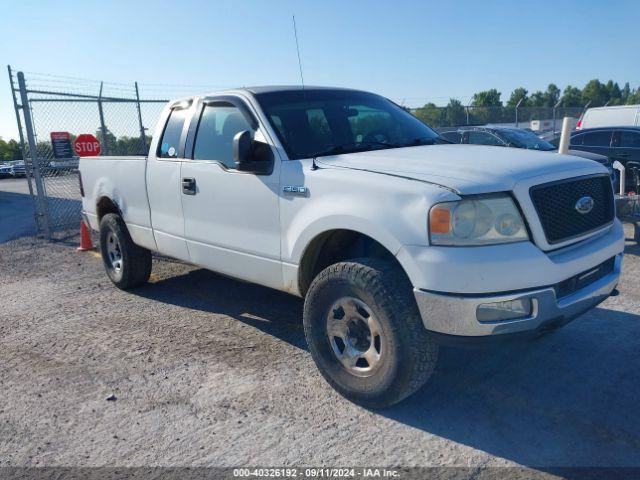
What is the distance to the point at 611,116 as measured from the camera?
649 inches

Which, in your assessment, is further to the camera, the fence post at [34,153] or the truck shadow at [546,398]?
the fence post at [34,153]

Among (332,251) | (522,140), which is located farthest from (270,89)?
(522,140)

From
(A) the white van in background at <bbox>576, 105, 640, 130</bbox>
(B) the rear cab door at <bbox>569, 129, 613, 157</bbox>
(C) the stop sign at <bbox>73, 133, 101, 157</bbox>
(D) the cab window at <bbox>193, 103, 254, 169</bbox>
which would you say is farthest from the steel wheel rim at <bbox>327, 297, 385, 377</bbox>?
(A) the white van in background at <bbox>576, 105, 640, 130</bbox>

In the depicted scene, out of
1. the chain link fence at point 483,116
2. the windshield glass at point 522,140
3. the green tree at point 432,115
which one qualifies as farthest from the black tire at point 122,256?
the green tree at point 432,115

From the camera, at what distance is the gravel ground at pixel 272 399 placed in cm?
305

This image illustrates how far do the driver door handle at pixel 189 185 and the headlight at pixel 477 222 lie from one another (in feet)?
7.69

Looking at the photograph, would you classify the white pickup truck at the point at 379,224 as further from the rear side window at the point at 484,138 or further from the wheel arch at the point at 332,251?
the rear side window at the point at 484,138

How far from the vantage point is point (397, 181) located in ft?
10.5

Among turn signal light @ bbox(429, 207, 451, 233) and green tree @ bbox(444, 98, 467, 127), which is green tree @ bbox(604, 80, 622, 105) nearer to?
green tree @ bbox(444, 98, 467, 127)

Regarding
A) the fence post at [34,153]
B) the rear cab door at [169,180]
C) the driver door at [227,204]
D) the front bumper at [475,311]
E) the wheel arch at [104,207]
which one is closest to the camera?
the front bumper at [475,311]

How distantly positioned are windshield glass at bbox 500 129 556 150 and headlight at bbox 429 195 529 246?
30.1ft

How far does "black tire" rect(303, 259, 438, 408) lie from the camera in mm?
3139

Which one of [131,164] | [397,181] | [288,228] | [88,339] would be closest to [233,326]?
[88,339]

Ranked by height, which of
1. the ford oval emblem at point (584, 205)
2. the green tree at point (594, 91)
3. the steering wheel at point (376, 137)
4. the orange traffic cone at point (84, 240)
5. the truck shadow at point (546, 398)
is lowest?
the truck shadow at point (546, 398)
